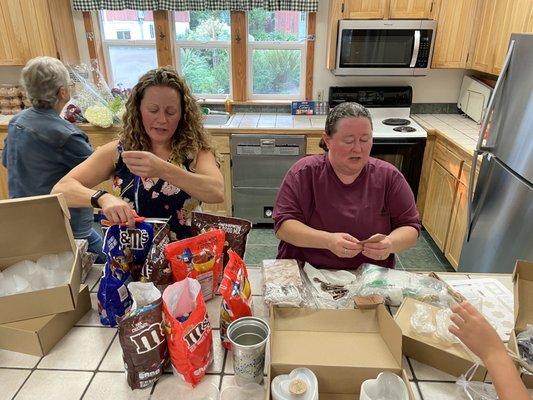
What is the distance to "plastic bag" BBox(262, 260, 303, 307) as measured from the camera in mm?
1102

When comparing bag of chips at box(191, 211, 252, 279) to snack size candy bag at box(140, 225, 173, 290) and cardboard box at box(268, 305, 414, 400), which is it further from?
cardboard box at box(268, 305, 414, 400)

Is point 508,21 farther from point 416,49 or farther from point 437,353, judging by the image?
point 437,353

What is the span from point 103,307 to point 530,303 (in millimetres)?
1100

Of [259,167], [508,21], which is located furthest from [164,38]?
[508,21]

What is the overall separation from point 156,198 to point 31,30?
285 cm

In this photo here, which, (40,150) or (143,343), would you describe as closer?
(143,343)

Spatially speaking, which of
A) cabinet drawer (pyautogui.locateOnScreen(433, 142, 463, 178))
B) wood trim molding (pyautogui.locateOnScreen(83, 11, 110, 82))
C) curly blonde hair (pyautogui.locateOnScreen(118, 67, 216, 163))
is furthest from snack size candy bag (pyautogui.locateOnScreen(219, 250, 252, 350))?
wood trim molding (pyautogui.locateOnScreen(83, 11, 110, 82))

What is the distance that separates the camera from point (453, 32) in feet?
10.9

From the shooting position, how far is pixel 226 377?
966mm

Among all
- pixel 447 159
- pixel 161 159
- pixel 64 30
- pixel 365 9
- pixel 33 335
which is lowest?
pixel 447 159

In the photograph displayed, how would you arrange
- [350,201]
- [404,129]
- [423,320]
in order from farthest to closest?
[404,129], [350,201], [423,320]

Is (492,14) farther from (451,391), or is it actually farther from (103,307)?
(103,307)

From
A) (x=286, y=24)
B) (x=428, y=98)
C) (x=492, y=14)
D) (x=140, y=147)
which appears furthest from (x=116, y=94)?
(x=492, y=14)

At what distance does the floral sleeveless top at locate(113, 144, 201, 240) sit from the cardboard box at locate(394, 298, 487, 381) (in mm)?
881
